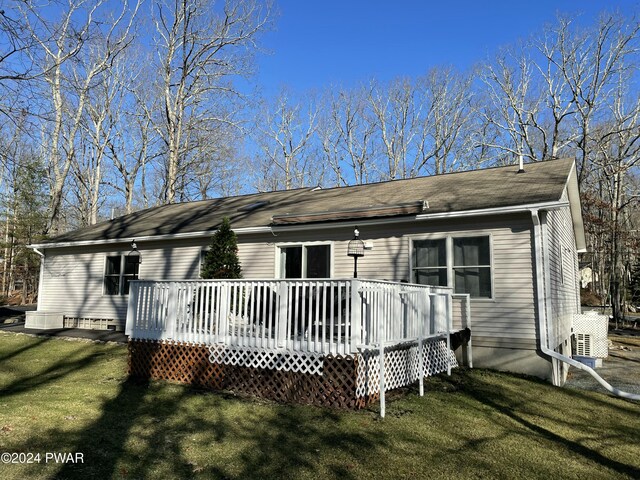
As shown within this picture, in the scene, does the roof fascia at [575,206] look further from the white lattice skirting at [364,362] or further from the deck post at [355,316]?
the deck post at [355,316]

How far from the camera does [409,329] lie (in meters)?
6.39

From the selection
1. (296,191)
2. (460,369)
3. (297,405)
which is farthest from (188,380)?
(296,191)

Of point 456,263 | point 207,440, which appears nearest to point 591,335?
point 456,263

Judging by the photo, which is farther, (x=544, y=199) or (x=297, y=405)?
(x=544, y=199)

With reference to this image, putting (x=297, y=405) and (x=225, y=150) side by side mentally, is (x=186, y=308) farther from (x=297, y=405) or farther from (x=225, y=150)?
(x=225, y=150)

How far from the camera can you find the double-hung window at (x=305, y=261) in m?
10.2

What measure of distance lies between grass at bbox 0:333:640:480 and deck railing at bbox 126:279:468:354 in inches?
32.2

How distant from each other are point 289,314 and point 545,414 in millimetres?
3602

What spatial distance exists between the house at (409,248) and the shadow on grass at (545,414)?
121 centimetres

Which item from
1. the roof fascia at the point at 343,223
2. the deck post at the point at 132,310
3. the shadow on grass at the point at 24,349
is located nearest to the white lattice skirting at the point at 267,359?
the deck post at the point at 132,310

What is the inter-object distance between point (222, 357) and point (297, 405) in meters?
1.42

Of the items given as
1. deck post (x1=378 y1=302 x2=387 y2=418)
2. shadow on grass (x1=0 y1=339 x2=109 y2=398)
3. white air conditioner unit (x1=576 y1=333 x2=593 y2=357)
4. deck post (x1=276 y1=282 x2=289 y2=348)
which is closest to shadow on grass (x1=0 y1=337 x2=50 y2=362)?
shadow on grass (x1=0 y1=339 x2=109 y2=398)

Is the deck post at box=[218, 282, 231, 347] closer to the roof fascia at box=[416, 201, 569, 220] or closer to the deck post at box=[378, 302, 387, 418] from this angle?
the deck post at box=[378, 302, 387, 418]

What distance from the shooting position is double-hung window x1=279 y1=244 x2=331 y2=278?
10.2m
